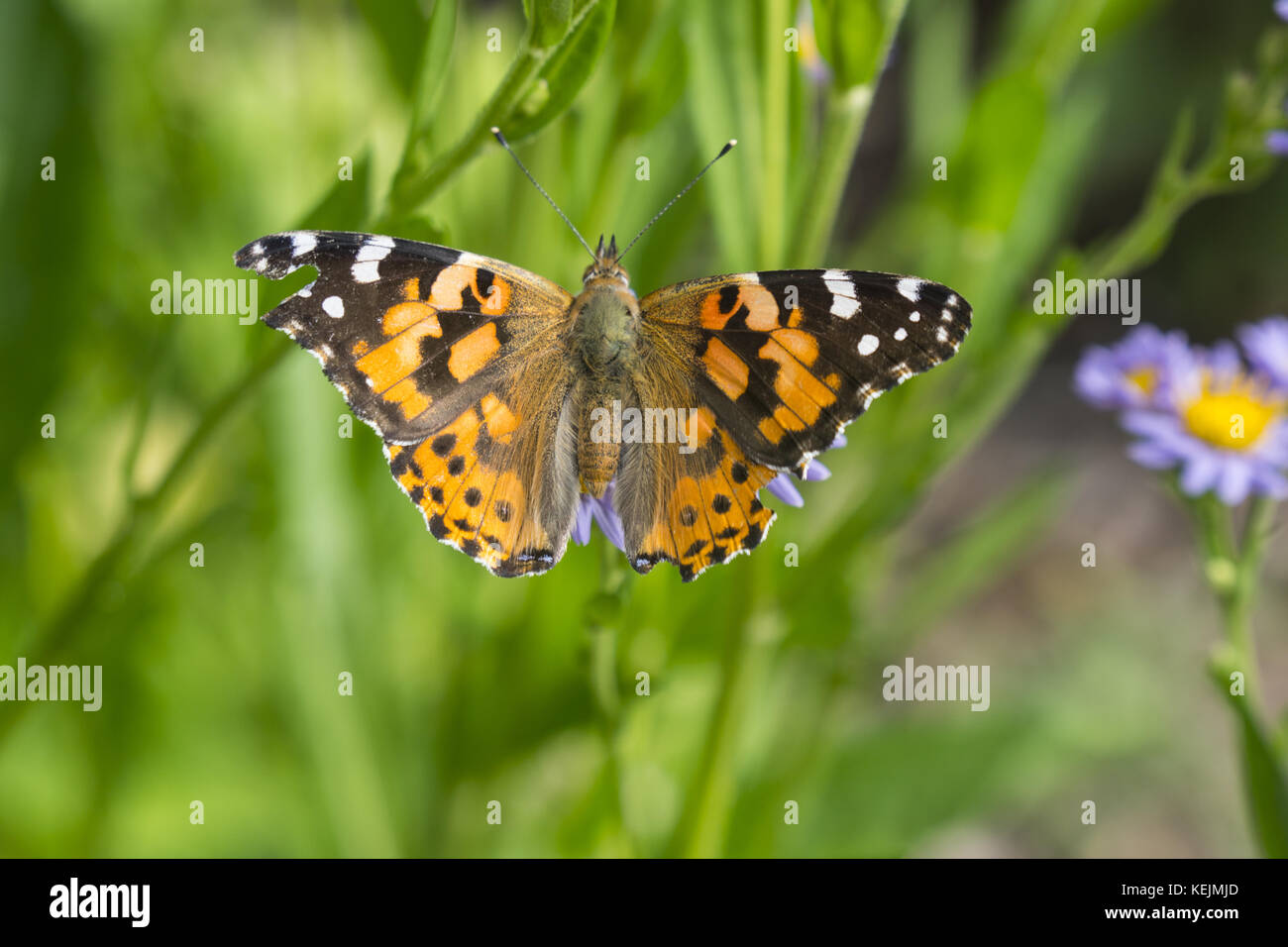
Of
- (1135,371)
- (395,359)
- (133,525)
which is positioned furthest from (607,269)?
(1135,371)

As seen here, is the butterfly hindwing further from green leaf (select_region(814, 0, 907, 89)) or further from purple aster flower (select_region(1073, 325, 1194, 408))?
purple aster flower (select_region(1073, 325, 1194, 408))

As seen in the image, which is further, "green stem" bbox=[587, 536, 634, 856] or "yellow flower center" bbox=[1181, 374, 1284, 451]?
"yellow flower center" bbox=[1181, 374, 1284, 451]

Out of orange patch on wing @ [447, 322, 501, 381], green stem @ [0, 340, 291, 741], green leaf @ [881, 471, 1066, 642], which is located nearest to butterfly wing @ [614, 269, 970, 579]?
orange patch on wing @ [447, 322, 501, 381]

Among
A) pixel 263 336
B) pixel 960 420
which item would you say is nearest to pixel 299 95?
pixel 263 336

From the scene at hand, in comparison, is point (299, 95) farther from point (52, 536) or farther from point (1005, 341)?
point (1005, 341)

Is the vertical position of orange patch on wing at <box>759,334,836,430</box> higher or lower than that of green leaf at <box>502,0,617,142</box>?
lower

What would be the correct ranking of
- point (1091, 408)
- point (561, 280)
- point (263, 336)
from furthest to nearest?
1. point (1091, 408)
2. point (561, 280)
3. point (263, 336)
